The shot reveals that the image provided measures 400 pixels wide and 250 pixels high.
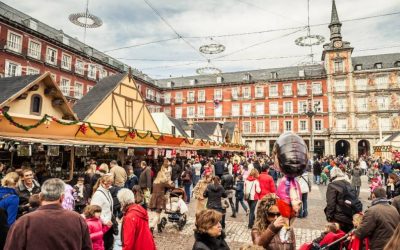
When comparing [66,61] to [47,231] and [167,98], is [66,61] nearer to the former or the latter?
[167,98]

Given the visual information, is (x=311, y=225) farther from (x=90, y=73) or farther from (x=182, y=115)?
(x=182, y=115)

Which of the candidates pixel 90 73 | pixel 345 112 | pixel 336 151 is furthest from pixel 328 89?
pixel 90 73

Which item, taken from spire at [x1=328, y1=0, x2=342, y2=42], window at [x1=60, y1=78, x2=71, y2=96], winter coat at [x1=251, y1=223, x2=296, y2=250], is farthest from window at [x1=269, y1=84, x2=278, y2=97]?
winter coat at [x1=251, y1=223, x2=296, y2=250]

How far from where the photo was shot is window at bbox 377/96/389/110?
43.6 meters

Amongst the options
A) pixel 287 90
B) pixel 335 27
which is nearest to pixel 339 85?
pixel 287 90

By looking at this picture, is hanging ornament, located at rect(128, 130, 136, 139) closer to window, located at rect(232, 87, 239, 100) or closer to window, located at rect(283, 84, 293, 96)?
window, located at rect(232, 87, 239, 100)

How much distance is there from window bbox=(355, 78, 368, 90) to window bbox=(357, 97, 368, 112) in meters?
1.72

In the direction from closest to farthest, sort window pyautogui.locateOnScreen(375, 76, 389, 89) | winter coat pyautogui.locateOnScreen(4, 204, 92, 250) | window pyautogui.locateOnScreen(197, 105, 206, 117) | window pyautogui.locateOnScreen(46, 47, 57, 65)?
winter coat pyautogui.locateOnScreen(4, 204, 92, 250) < window pyautogui.locateOnScreen(46, 47, 57, 65) < window pyautogui.locateOnScreen(375, 76, 389, 89) < window pyautogui.locateOnScreen(197, 105, 206, 117)

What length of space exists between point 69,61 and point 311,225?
112ft

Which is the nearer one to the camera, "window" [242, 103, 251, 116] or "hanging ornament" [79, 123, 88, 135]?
"hanging ornament" [79, 123, 88, 135]

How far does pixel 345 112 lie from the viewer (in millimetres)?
44938

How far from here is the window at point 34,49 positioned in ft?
95.5

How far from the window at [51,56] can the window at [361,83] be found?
141ft

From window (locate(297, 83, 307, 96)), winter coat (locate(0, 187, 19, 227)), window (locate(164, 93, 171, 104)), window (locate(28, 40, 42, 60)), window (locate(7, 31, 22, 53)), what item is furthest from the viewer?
window (locate(164, 93, 171, 104))
